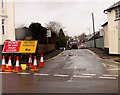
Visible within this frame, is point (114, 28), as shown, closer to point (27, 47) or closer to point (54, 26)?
point (27, 47)

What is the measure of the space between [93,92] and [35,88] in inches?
91.0

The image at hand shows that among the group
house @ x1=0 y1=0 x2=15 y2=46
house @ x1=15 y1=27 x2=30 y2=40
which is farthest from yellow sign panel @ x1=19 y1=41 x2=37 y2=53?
house @ x1=15 y1=27 x2=30 y2=40

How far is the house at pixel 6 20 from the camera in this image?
A: 71.4 feet

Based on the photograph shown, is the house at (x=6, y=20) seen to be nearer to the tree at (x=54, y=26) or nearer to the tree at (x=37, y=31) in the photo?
the tree at (x=37, y=31)

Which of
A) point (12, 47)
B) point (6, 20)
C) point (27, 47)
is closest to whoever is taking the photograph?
point (27, 47)

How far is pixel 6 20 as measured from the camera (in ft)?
74.1

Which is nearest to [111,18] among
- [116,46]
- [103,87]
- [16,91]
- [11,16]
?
[116,46]

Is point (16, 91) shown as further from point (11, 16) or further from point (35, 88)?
point (11, 16)

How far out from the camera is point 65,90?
686 centimetres

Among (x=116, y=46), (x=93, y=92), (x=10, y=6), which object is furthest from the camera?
(x=10, y=6)

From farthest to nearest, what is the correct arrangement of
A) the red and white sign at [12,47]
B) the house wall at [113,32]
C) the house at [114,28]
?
the house wall at [113,32]
the house at [114,28]
the red and white sign at [12,47]

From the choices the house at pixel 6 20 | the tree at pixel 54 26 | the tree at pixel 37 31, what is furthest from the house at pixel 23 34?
the tree at pixel 54 26

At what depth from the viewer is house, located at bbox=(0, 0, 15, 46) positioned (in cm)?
2175

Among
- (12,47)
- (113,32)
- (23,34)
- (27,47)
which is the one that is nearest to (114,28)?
(113,32)
